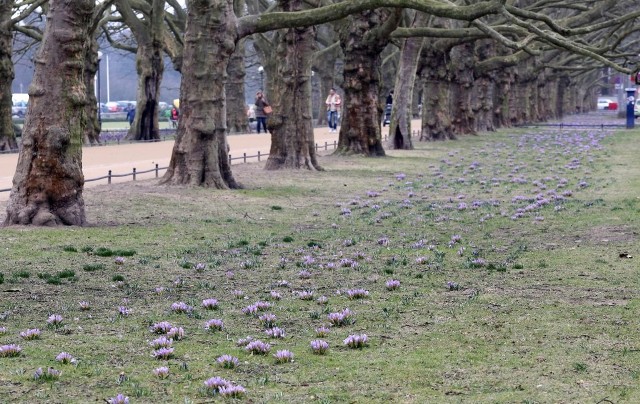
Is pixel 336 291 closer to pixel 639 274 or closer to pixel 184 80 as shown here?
pixel 639 274

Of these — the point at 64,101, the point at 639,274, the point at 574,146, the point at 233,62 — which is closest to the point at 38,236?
the point at 64,101

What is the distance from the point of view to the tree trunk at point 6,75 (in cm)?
3081

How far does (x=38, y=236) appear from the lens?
12836 millimetres

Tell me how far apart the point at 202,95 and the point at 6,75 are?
14488 millimetres

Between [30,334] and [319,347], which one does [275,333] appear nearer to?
[319,347]

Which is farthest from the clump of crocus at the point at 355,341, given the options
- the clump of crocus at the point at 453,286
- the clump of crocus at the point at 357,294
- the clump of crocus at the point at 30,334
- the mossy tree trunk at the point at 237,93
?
the mossy tree trunk at the point at 237,93

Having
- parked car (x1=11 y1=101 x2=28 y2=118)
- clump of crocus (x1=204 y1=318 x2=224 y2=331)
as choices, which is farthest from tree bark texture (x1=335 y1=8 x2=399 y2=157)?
parked car (x1=11 y1=101 x2=28 y2=118)

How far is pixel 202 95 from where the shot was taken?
19.3m

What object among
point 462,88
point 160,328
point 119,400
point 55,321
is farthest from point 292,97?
point 462,88

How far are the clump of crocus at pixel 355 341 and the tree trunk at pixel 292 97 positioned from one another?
17408mm

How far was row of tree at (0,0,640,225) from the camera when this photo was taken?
46.0ft

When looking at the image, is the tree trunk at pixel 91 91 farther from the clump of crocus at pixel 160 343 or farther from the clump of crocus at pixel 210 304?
the clump of crocus at pixel 160 343

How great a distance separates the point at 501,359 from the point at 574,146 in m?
33.4

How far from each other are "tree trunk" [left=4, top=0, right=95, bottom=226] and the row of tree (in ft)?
0.04
